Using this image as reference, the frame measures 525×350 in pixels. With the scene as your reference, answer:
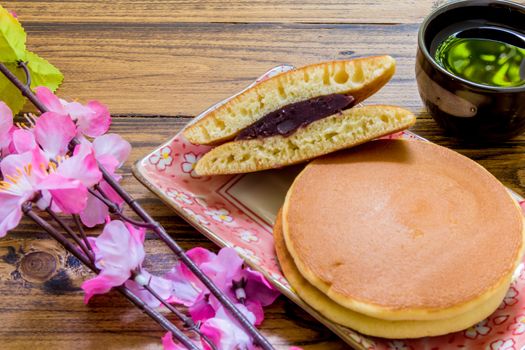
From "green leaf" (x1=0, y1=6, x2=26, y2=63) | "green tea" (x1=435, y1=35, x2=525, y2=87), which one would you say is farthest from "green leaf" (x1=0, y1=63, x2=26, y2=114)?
"green tea" (x1=435, y1=35, x2=525, y2=87)

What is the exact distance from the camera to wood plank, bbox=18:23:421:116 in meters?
1.54

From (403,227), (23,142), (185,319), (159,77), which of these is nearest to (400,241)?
(403,227)

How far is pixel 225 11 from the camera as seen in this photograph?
1.80 meters

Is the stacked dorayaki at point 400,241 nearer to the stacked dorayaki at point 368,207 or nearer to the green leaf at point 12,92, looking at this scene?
the stacked dorayaki at point 368,207

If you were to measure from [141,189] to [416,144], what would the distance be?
509 millimetres

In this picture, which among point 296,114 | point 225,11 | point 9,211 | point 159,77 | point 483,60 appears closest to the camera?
point 9,211

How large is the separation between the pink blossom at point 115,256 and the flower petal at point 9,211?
0.40ft

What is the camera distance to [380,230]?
1044 mm

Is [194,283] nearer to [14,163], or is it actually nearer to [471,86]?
[14,163]

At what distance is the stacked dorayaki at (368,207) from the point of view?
975mm

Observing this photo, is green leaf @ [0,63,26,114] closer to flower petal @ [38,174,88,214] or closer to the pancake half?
flower petal @ [38,174,88,214]

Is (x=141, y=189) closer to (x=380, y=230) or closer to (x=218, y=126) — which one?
(x=218, y=126)

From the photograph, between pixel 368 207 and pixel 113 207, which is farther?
pixel 368 207

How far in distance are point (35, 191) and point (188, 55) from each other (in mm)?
805
